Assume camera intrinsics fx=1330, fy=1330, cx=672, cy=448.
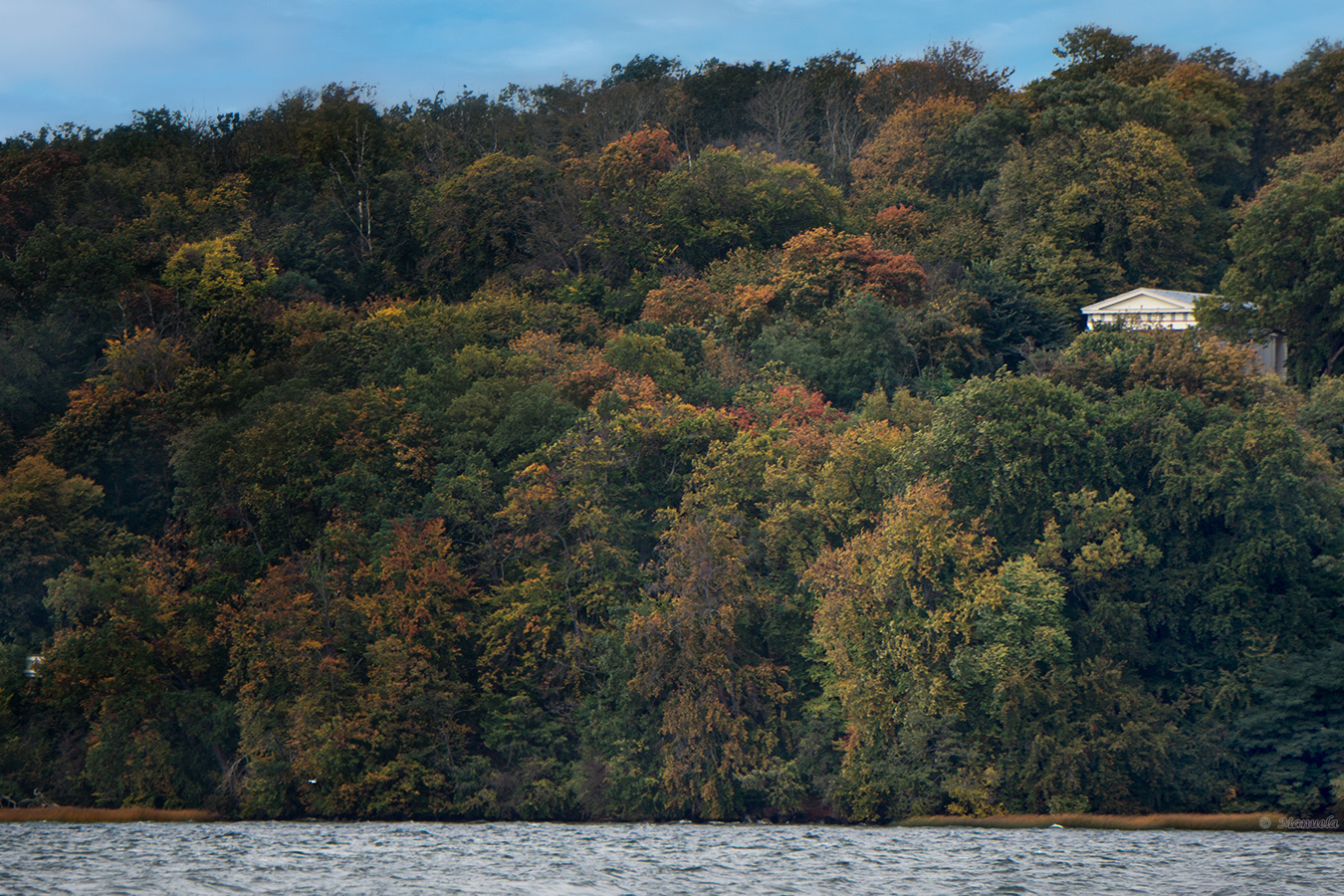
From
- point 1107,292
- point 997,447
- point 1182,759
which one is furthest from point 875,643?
point 1107,292

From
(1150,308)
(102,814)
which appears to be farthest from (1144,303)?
(102,814)

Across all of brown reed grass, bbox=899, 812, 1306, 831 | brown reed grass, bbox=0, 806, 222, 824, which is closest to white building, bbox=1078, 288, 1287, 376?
brown reed grass, bbox=899, 812, 1306, 831

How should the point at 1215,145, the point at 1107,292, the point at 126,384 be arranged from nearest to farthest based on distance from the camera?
→ the point at 126,384 → the point at 1107,292 → the point at 1215,145

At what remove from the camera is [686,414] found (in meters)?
48.4

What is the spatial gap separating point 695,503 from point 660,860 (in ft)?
52.7

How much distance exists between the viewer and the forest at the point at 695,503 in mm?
40500

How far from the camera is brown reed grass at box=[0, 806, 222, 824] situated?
44.7m

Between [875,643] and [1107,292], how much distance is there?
29.9m

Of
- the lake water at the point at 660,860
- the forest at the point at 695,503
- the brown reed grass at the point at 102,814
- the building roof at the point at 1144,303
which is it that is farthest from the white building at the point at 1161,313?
the brown reed grass at the point at 102,814

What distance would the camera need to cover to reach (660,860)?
106ft

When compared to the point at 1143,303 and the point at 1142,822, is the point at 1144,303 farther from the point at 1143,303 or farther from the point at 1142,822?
the point at 1142,822

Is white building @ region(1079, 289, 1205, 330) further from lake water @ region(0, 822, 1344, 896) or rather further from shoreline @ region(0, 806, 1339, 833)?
lake water @ region(0, 822, 1344, 896)

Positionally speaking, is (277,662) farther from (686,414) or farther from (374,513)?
(686,414)

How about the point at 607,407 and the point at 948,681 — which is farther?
the point at 607,407
